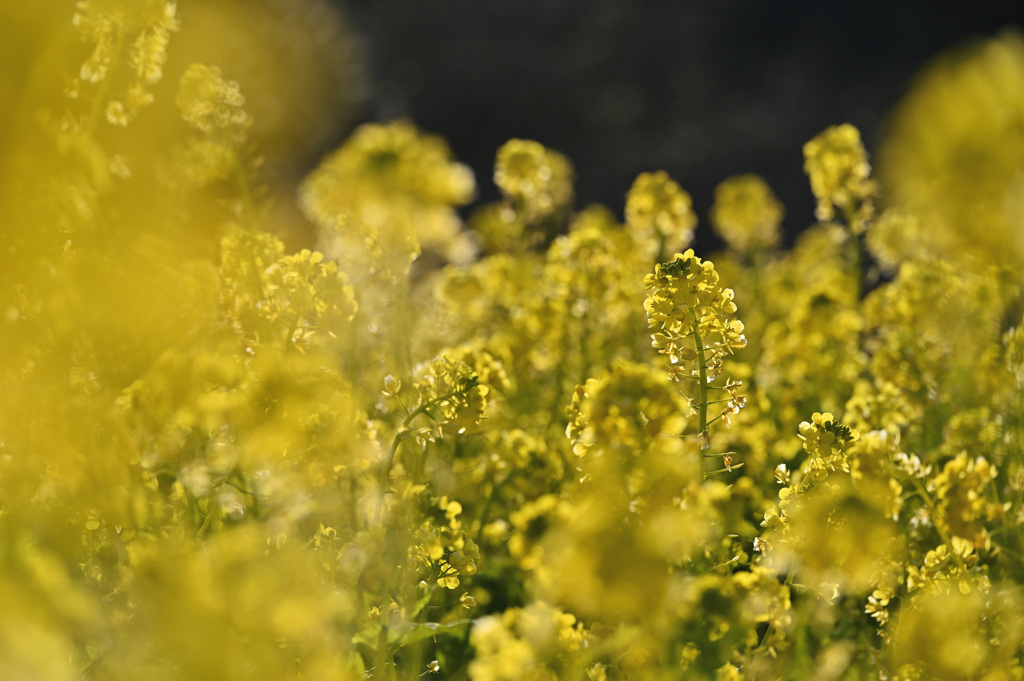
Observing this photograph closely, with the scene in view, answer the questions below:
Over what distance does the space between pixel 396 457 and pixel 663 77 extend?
762 cm

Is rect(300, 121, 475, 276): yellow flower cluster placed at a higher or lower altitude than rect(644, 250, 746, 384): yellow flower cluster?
higher

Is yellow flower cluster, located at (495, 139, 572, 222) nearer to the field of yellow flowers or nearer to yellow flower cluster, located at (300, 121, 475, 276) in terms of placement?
A: the field of yellow flowers

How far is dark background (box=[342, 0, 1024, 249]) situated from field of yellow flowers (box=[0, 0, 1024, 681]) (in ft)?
19.7

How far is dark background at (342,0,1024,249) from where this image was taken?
785 cm

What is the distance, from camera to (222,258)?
1.62 meters

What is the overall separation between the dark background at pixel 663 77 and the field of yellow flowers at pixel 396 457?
6.02m

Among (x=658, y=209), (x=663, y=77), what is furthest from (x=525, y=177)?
(x=663, y=77)

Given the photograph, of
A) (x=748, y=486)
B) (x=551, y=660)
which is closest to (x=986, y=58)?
(x=748, y=486)

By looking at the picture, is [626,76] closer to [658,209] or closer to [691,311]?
[658,209]

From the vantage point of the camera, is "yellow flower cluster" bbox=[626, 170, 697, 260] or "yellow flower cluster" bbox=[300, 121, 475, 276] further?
"yellow flower cluster" bbox=[626, 170, 697, 260]

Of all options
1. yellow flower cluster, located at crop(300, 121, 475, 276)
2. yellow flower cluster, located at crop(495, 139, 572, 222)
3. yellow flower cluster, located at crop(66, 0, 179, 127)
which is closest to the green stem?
yellow flower cluster, located at crop(300, 121, 475, 276)

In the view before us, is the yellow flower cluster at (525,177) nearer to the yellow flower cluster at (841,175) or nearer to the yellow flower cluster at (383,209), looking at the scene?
the yellow flower cluster at (841,175)

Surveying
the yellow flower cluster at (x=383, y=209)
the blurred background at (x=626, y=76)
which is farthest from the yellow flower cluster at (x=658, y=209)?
the blurred background at (x=626, y=76)

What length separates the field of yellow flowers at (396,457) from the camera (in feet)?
3.05
